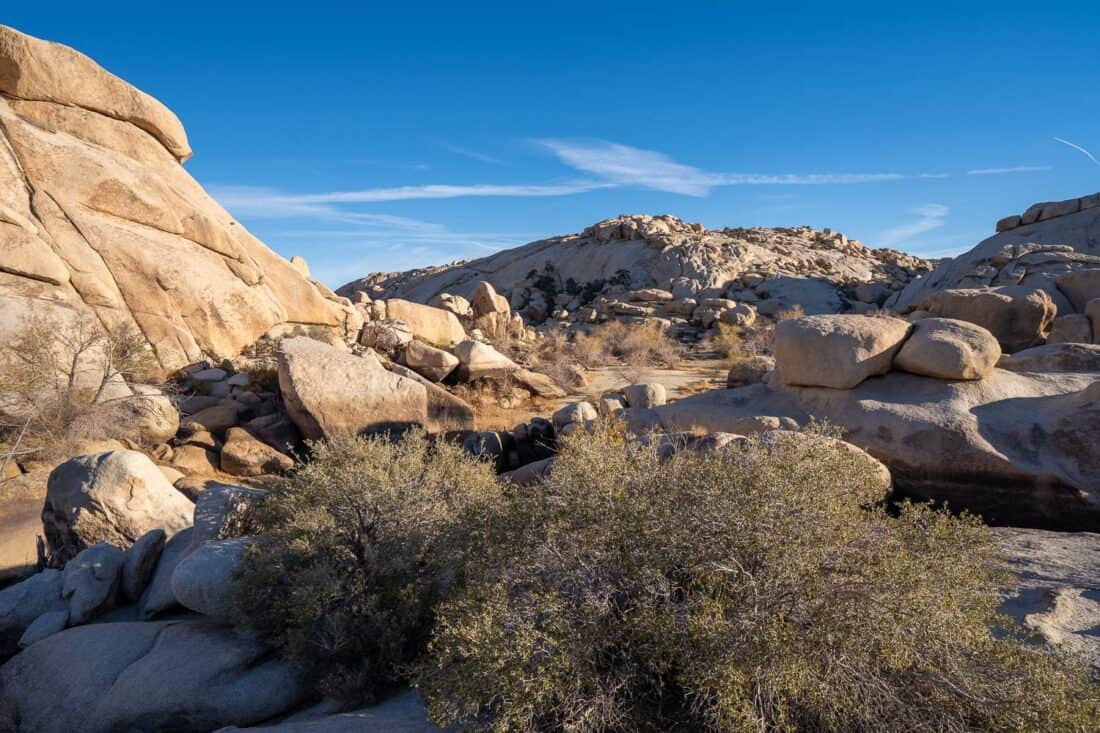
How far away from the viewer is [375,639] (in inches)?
175

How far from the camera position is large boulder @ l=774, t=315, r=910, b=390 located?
356 inches

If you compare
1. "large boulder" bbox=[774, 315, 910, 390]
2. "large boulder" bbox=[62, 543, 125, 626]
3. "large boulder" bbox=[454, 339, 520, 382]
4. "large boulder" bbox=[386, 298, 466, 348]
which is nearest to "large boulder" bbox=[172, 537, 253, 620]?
"large boulder" bbox=[62, 543, 125, 626]

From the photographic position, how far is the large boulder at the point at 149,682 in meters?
4.35

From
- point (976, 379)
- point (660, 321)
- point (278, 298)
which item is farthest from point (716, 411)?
point (660, 321)

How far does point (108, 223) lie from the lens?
13.5m

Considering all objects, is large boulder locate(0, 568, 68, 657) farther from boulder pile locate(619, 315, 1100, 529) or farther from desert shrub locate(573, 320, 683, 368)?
desert shrub locate(573, 320, 683, 368)

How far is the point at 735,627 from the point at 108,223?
51.2ft

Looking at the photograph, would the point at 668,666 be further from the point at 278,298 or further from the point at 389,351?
the point at 278,298

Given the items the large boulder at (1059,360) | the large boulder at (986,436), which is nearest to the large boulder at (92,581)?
the large boulder at (986,436)

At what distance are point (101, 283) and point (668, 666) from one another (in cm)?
1439

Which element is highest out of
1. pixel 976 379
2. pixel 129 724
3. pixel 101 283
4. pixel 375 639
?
pixel 101 283

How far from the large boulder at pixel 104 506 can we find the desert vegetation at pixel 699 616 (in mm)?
3234

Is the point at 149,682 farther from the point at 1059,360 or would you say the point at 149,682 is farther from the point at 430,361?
the point at 1059,360

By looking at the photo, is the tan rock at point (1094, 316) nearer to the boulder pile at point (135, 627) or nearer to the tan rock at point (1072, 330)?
the tan rock at point (1072, 330)
